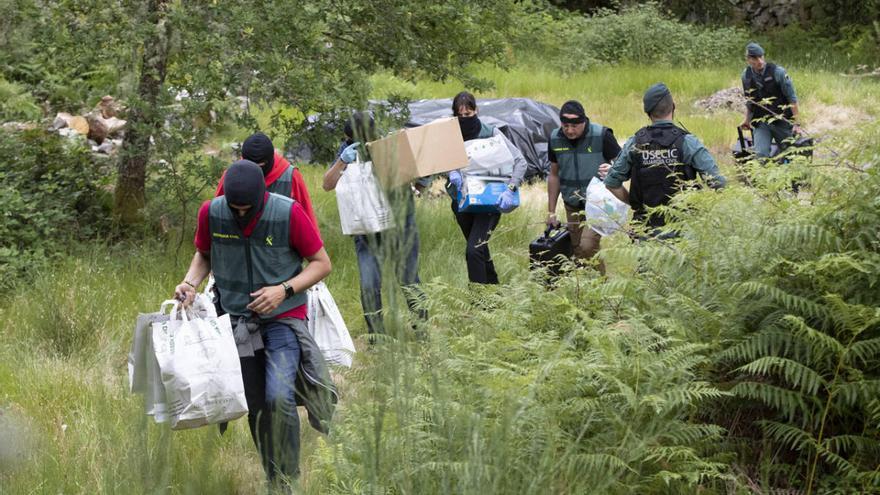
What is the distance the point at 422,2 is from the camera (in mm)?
11047

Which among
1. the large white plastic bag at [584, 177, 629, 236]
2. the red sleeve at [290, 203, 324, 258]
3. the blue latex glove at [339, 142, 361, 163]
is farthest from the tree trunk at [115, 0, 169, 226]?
the red sleeve at [290, 203, 324, 258]

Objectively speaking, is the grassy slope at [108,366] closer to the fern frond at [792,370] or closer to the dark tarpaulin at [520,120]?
the dark tarpaulin at [520,120]

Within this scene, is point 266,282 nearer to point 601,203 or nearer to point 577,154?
point 601,203

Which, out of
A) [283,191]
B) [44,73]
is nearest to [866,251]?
[283,191]

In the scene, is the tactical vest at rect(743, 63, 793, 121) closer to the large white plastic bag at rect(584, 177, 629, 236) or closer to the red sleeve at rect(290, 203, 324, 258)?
the large white plastic bag at rect(584, 177, 629, 236)

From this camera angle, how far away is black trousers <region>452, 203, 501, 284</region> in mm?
8805

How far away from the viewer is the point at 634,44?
25.9 m

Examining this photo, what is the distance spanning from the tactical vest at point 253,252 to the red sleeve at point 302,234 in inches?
1.0

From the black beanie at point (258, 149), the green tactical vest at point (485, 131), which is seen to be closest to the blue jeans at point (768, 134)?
the green tactical vest at point (485, 131)

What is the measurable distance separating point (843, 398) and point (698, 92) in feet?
58.1

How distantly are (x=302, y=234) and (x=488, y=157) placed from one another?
3.20 m

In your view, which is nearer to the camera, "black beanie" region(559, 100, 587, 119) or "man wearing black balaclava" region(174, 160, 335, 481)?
"man wearing black balaclava" region(174, 160, 335, 481)

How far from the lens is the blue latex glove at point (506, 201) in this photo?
8.67 metres

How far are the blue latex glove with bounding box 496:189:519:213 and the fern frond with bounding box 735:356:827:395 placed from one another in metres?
4.15
